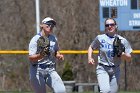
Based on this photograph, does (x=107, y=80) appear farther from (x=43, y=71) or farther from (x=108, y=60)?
(x=43, y=71)

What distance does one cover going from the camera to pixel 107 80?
8953 mm

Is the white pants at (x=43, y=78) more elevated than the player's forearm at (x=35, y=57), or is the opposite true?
the player's forearm at (x=35, y=57)

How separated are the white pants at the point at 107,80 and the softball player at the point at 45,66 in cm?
64

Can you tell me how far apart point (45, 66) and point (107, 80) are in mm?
1015

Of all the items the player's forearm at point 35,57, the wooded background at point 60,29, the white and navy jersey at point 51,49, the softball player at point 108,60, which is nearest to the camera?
the player's forearm at point 35,57

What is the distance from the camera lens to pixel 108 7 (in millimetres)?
17234

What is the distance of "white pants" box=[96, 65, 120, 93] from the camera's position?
8.86 meters

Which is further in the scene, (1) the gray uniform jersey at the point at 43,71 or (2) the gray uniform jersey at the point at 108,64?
(2) the gray uniform jersey at the point at 108,64

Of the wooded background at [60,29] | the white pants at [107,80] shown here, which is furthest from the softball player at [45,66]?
the wooded background at [60,29]

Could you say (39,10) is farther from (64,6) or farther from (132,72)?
(132,72)

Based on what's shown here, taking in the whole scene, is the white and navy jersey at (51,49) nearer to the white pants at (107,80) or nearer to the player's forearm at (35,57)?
the player's forearm at (35,57)

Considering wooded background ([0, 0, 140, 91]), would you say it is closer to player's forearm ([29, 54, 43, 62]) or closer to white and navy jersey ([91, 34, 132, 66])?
white and navy jersey ([91, 34, 132, 66])

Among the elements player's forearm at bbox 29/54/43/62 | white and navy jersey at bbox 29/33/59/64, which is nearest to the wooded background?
white and navy jersey at bbox 29/33/59/64

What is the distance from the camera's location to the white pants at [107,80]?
349 inches
